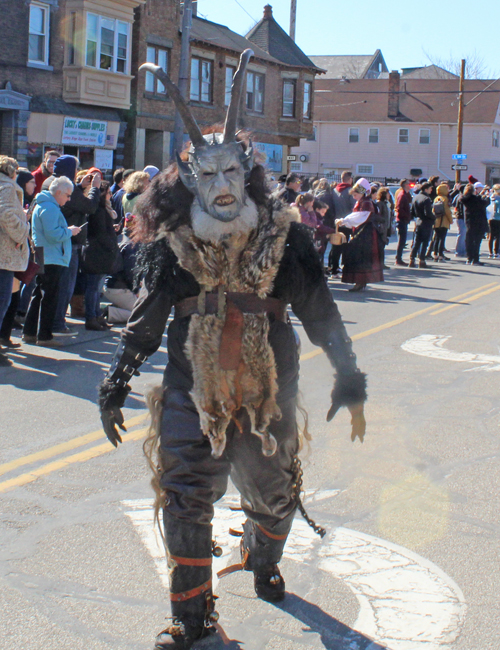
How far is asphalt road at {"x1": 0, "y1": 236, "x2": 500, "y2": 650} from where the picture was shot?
10.1ft

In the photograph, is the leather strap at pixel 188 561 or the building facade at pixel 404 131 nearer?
the leather strap at pixel 188 561

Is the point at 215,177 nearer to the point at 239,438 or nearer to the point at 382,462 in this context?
the point at 239,438

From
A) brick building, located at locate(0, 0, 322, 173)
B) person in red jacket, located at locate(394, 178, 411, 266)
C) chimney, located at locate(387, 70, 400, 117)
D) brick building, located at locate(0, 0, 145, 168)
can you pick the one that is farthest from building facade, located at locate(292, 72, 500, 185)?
person in red jacket, located at locate(394, 178, 411, 266)

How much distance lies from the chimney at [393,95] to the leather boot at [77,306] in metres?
52.8

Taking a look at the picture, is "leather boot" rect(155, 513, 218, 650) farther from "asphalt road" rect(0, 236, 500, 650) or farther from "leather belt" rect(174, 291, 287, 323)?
"leather belt" rect(174, 291, 287, 323)

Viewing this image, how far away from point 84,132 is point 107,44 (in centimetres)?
323

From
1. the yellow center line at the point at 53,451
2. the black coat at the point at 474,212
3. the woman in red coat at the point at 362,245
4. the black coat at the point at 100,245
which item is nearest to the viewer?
the yellow center line at the point at 53,451

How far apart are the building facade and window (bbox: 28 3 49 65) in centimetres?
3436

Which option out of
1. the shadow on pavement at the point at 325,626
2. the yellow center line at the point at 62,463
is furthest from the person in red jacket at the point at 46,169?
the shadow on pavement at the point at 325,626

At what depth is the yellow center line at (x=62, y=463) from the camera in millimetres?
4559

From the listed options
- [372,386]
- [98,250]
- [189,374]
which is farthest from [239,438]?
[98,250]

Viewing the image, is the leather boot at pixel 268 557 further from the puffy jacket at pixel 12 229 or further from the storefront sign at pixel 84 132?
the storefront sign at pixel 84 132

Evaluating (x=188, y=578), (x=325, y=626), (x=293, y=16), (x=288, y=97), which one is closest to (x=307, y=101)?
(x=288, y=97)

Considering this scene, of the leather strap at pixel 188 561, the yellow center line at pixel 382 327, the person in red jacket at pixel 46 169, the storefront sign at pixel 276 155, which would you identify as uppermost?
the storefront sign at pixel 276 155
